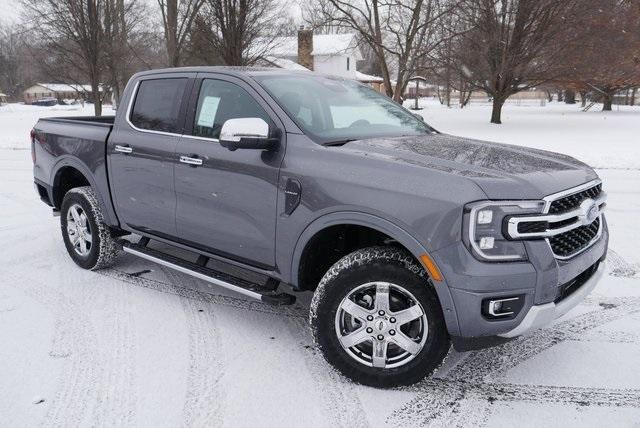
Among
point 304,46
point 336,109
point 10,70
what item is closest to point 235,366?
point 336,109

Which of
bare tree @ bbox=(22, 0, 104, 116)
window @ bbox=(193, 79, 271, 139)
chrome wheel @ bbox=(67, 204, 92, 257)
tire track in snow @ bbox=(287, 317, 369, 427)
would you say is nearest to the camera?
tire track in snow @ bbox=(287, 317, 369, 427)

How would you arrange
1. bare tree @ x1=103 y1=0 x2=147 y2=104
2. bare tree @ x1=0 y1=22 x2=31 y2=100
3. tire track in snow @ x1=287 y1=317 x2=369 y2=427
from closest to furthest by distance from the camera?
1. tire track in snow @ x1=287 y1=317 x2=369 y2=427
2. bare tree @ x1=103 y1=0 x2=147 y2=104
3. bare tree @ x1=0 y1=22 x2=31 y2=100

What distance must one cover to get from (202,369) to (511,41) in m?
22.6

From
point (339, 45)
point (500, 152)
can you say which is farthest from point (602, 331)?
point (339, 45)

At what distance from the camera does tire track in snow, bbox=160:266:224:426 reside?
288 centimetres

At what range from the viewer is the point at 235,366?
3375 millimetres

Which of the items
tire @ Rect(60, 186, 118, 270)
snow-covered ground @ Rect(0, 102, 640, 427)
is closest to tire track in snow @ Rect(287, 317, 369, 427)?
snow-covered ground @ Rect(0, 102, 640, 427)

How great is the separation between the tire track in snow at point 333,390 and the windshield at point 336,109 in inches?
53.9

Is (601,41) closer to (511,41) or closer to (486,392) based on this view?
(511,41)

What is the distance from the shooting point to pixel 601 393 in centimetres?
307

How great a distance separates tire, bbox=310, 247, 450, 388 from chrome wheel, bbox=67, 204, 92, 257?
9.17 ft

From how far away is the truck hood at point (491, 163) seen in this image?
2719 millimetres

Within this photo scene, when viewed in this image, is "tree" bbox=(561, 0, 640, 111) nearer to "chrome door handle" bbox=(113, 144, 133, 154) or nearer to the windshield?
the windshield

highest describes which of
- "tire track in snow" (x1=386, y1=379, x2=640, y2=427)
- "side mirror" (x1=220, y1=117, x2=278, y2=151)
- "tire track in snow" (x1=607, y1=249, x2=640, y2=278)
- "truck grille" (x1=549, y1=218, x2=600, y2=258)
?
"side mirror" (x1=220, y1=117, x2=278, y2=151)
